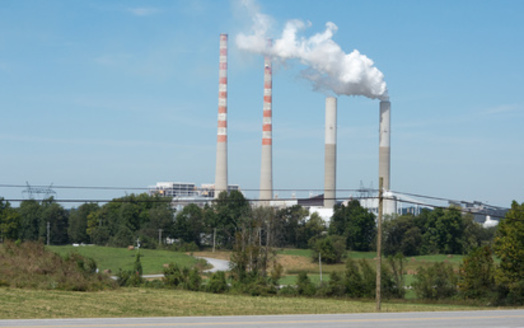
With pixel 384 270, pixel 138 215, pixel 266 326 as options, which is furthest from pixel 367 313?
pixel 138 215

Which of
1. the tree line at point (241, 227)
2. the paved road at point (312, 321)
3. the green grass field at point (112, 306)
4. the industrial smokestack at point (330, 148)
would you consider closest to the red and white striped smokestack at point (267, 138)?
the tree line at point (241, 227)

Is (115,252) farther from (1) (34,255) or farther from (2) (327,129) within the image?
(1) (34,255)

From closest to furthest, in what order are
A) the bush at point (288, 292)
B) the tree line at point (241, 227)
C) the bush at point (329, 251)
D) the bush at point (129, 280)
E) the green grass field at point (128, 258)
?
the bush at point (288, 292), the bush at point (129, 280), the green grass field at point (128, 258), the bush at point (329, 251), the tree line at point (241, 227)

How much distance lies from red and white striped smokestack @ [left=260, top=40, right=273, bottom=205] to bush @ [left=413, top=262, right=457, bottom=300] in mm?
51467

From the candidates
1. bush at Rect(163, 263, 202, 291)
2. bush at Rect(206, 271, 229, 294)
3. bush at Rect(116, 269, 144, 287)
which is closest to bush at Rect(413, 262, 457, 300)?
bush at Rect(206, 271, 229, 294)

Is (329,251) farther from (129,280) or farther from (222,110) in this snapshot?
(129,280)

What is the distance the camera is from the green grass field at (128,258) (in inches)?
2729

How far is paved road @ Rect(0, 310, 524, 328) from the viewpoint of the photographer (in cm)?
1974

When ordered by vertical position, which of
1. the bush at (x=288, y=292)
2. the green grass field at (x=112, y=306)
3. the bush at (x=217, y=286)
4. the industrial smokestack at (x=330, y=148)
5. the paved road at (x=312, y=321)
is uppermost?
the industrial smokestack at (x=330, y=148)

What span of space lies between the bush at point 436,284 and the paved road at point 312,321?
19.7 metres

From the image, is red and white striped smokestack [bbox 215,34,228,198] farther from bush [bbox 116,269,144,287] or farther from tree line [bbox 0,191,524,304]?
bush [bbox 116,269,144,287]

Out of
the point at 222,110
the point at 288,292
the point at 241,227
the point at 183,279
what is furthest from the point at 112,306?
the point at 222,110

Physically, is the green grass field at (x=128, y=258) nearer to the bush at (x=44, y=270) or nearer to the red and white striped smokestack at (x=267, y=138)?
the red and white striped smokestack at (x=267, y=138)

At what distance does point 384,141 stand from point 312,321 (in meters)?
73.6
